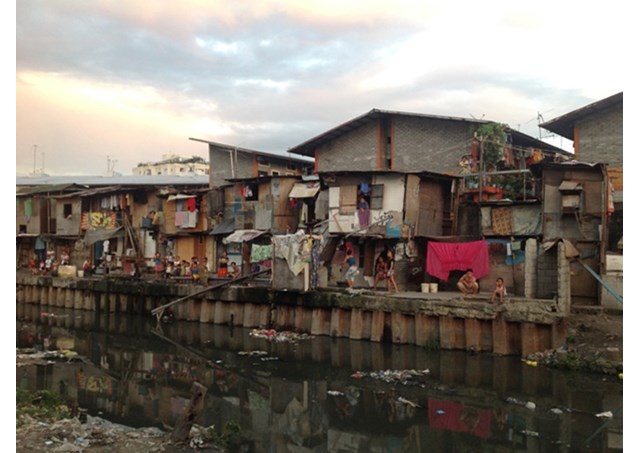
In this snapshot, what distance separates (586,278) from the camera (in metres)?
18.3

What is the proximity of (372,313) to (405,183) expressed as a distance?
5729 mm

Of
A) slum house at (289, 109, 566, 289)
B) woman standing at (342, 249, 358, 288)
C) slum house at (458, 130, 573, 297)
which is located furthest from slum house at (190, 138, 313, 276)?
slum house at (458, 130, 573, 297)

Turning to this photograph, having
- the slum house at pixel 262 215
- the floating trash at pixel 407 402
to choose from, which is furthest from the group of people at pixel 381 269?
the floating trash at pixel 407 402

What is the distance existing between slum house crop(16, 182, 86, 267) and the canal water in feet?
55.7

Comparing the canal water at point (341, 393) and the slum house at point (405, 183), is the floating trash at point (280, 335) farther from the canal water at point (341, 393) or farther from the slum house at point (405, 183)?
the slum house at point (405, 183)

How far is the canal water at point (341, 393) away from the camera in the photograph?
36.6ft

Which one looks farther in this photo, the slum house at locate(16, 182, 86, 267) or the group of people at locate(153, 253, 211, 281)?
the slum house at locate(16, 182, 86, 267)

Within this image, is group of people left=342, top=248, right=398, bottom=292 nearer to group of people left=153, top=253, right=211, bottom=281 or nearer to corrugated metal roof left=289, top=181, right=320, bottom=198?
corrugated metal roof left=289, top=181, right=320, bottom=198

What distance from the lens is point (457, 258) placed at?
2017 cm

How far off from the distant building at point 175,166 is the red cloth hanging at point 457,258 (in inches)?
2090

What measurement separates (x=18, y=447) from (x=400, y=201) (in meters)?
15.8

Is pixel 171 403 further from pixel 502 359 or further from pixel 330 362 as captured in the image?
pixel 502 359

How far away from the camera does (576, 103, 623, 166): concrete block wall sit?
20.1 meters

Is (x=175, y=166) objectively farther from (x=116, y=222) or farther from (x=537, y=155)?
(x=537, y=155)
